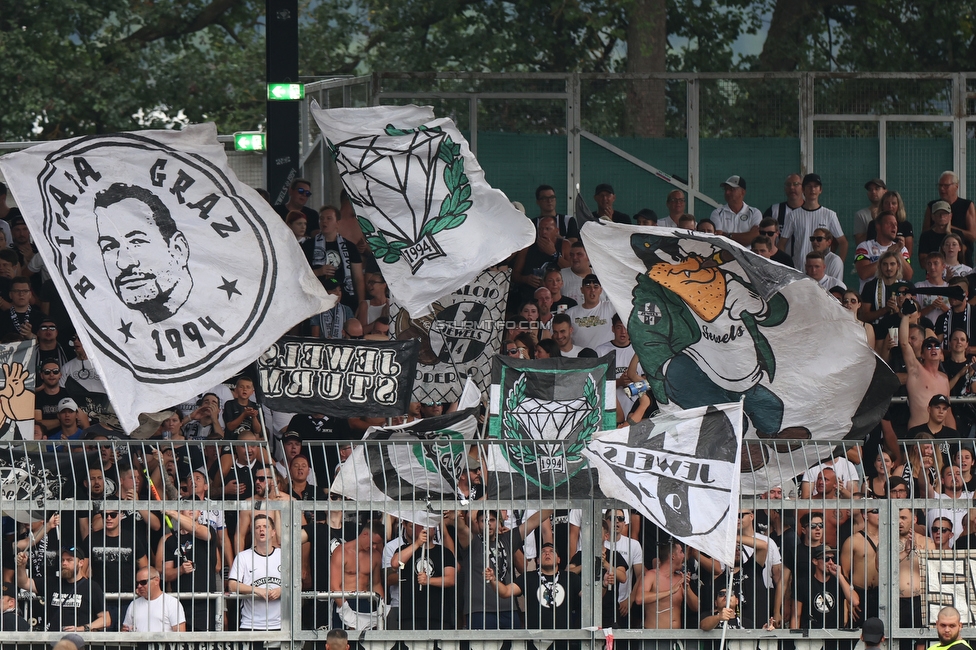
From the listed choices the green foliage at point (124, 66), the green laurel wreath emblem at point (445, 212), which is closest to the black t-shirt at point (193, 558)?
the green laurel wreath emblem at point (445, 212)

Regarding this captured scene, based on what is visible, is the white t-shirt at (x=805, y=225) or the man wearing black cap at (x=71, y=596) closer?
the man wearing black cap at (x=71, y=596)

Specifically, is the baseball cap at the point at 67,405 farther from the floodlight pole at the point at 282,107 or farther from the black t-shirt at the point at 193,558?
the floodlight pole at the point at 282,107

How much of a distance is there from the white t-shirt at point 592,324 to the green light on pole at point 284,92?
4.07 meters

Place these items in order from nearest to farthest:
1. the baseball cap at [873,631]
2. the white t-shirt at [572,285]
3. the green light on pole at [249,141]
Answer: the baseball cap at [873,631] < the white t-shirt at [572,285] < the green light on pole at [249,141]

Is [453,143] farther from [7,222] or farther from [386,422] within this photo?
[7,222]

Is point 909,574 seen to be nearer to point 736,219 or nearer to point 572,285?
point 572,285

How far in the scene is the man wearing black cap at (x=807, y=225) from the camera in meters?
17.9

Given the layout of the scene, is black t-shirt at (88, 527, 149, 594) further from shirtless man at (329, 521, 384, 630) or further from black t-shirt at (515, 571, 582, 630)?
black t-shirt at (515, 571, 582, 630)

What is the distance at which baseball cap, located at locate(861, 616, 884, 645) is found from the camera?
36.9 ft

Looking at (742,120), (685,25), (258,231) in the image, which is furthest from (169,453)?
(685,25)

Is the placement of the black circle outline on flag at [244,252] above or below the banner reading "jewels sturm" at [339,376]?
above

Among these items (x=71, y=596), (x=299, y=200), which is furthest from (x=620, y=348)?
(x=71, y=596)

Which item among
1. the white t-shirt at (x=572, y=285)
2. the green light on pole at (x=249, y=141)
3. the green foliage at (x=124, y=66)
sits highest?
the green foliage at (x=124, y=66)

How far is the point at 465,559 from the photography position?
11969 mm
